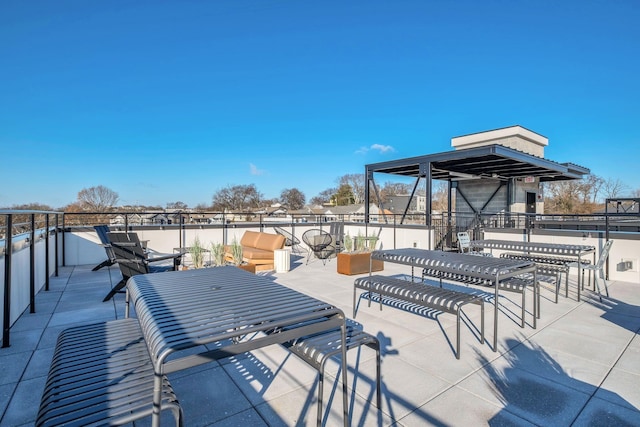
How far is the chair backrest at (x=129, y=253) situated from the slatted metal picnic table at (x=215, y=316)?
2.18 metres

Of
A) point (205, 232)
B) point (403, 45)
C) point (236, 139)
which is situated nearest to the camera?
point (205, 232)

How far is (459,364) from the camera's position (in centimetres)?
237

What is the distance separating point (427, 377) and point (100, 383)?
188 cm

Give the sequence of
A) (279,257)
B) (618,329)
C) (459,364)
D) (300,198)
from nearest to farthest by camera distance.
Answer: (459,364) → (618,329) → (279,257) → (300,198)

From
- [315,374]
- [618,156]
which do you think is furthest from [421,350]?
[618,156]

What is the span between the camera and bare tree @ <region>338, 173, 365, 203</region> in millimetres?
45312

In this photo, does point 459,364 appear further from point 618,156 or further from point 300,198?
point 300,198

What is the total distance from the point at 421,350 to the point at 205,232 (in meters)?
7.04

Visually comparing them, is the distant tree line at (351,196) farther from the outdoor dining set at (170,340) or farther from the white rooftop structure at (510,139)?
the outdoor dining set at (170,340)

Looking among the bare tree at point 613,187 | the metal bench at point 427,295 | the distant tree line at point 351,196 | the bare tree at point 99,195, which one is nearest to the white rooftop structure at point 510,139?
the distant tree line at point 351,196

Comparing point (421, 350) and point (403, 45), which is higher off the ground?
point (403, 45)

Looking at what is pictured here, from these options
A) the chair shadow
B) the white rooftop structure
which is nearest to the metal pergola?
the white rooftop structure

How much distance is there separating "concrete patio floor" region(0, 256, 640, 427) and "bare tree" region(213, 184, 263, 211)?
42514mm

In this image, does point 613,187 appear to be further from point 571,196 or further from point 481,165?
point 481,165
